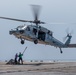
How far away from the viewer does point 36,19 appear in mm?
58094

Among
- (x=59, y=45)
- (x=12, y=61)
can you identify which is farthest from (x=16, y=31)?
(x=59, y=45)

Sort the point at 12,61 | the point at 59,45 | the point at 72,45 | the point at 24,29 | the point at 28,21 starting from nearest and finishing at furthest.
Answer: the point at 12,61 → the point at 24,29 → the point at 28,21 → the point at 59,45 → the point at 72,45

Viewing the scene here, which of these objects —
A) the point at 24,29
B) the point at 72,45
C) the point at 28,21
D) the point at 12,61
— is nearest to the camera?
the point at 12,61

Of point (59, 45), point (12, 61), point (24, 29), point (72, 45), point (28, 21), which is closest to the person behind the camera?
point (12, 61)

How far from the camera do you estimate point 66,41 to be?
231 feet

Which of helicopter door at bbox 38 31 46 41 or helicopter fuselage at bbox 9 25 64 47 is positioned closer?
helicopter fuselage at bbox 9 25 64 47

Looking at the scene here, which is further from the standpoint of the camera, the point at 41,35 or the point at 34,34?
the point at 41,35

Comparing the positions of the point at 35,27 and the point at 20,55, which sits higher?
the point at 35,27

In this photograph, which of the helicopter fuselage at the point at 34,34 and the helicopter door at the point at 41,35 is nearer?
the helicopter fuselage at the point at 34,34

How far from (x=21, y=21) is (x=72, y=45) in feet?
56.5

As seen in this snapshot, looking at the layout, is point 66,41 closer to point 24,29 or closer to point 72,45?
point 72,45

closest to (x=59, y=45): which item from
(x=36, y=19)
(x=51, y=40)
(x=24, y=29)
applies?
(x=51, y=40)

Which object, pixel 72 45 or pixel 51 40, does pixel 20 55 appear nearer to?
pixel 51 40

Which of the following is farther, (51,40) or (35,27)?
(51,40)
